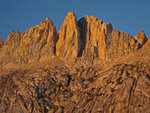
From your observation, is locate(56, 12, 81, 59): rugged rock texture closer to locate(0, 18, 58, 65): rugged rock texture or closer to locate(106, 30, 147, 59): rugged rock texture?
locate(0, 18, 58, 65): rugged rock texture

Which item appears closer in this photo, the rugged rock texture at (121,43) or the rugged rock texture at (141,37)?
the rugged rock texture at (121,43)

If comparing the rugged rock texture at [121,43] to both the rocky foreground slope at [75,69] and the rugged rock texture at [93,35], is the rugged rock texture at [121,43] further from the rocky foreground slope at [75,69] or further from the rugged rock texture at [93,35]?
the rugged rock texture at [93,35]

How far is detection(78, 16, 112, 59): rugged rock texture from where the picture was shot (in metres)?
77.9

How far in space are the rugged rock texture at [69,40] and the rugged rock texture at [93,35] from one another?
1736 millimetres

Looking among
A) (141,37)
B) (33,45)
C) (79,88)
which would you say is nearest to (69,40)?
(33,45)

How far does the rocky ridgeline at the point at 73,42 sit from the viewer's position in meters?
76.8

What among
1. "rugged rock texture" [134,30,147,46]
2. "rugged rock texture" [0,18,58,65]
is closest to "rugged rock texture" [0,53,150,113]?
"rugged rock texture" [0,18,58,65]

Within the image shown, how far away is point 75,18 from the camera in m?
82.3

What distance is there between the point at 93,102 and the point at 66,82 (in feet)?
28.1

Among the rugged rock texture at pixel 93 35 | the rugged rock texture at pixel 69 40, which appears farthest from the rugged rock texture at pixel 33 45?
the rugged rock texture at pixel 93 35

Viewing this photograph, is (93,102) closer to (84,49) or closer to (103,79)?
(103,79)

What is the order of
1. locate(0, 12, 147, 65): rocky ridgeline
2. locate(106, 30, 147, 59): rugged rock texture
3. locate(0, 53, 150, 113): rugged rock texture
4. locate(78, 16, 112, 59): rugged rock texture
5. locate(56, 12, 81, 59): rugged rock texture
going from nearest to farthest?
1. locate(0, 53, 150, 113): rugged rock texture
2. locate(106, 30, 147, 59): rugged rock texture
3. locate(0, 12, 147, 65): rocky ridgeline
4. locate(78, 16, 112, 59): rugged rock texture
5. locate(56, 12, 81, 59): rugged rock texture

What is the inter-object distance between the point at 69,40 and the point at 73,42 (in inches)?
35.6

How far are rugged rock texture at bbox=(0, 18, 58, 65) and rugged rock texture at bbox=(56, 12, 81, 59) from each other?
2042 millimetres
